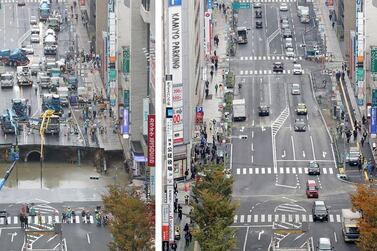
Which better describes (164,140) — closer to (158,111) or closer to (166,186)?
(166,186)

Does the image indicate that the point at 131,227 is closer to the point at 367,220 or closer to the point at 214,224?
the point at 214,224

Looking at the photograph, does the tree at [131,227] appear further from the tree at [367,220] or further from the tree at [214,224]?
the tree at [367,220]

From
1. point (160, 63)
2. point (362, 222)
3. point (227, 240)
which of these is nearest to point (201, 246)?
point (227, 240)

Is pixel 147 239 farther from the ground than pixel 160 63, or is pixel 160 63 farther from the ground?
pixel 160 63

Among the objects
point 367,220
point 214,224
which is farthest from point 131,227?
point 367,220

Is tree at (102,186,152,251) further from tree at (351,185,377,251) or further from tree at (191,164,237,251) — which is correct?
tree at (351,185,377,251)

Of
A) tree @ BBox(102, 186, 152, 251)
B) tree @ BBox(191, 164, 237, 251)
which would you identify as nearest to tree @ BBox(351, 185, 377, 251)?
tree @ BBox(191, 164, 237, 251)

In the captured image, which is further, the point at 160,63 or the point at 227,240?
the point at 227,240
